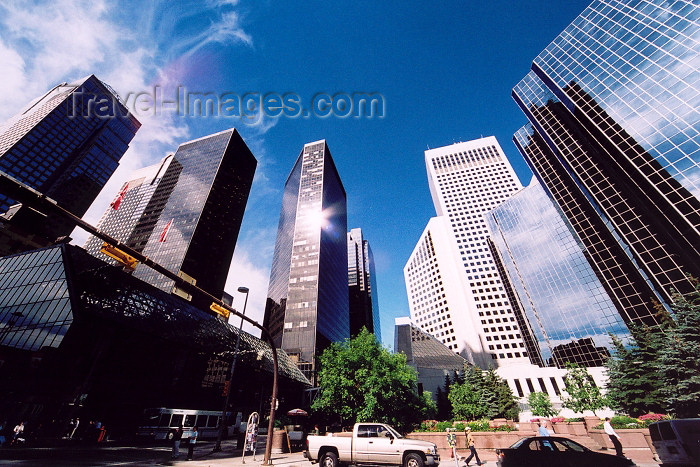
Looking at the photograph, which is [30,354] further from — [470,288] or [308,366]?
[470,288]

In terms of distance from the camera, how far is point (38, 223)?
650cm

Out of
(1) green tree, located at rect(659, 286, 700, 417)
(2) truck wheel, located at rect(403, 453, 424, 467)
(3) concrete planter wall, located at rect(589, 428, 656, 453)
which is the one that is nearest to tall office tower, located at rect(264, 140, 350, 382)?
(3) concrete planter wall, located at rect(589, 428, 656, 453)

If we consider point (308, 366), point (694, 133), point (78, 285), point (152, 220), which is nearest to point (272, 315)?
point (308, 366)

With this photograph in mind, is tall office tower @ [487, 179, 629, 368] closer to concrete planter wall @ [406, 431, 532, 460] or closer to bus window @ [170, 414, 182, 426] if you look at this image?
concrete planter wall @ [406, 431, 532, 460]

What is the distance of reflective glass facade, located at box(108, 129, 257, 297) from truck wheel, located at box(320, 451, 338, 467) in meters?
92.2

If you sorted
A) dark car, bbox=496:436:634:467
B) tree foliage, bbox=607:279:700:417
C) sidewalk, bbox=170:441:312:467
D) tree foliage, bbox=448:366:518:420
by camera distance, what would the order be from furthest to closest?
tree foliage, bbox=448:366:518:420, tree foliage, bbox=607:279:700:417, sidewalk, bbox=170:441:312:467, dark car, bbox=496:436:634:467

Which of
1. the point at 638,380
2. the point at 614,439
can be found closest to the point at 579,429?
the point at 614,439

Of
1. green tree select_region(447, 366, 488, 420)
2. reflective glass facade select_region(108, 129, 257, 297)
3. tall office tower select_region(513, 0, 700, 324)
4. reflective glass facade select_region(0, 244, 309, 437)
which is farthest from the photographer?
reflective glass facade select_region(108, 129, 257, 297)

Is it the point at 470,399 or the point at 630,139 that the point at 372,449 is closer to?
the point at 470,399

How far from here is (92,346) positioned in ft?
110

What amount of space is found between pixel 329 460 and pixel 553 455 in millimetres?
9538

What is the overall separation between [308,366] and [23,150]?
125544mm

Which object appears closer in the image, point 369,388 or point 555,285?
point 369,388

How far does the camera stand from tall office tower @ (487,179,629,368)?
50031mm
